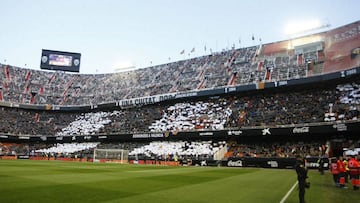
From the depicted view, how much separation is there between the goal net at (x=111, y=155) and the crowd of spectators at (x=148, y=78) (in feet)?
48.8

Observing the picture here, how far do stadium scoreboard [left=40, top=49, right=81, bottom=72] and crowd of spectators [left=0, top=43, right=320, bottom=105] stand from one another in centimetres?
462

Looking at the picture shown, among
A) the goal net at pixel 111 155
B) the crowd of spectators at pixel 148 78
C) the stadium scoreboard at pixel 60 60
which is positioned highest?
the stadium scoreboard at pixel 60 60

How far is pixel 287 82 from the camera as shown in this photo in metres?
42.0

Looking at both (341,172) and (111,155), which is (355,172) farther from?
(111,155)

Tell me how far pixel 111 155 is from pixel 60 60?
3352 cm

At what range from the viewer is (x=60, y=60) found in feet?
228

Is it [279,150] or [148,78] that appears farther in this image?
[148,78]

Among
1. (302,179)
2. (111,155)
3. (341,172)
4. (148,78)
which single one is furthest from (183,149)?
(302,179)

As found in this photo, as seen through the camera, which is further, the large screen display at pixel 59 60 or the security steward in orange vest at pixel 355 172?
the large screen display at pixel 59 60

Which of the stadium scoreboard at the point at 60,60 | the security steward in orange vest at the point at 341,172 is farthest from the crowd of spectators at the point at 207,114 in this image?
the security steward in orange vest at the point at 341,172

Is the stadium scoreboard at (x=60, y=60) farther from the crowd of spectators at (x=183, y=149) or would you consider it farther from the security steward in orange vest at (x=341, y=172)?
the security steward in orange vest at (x=341, y=172)

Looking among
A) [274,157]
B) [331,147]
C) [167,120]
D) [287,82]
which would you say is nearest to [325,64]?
[287,82]

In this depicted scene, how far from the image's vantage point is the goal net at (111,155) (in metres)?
46.1

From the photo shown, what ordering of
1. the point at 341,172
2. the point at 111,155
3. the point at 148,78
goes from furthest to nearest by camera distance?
the point at 148,78 < the point at 111,155 < the point at 341,172
